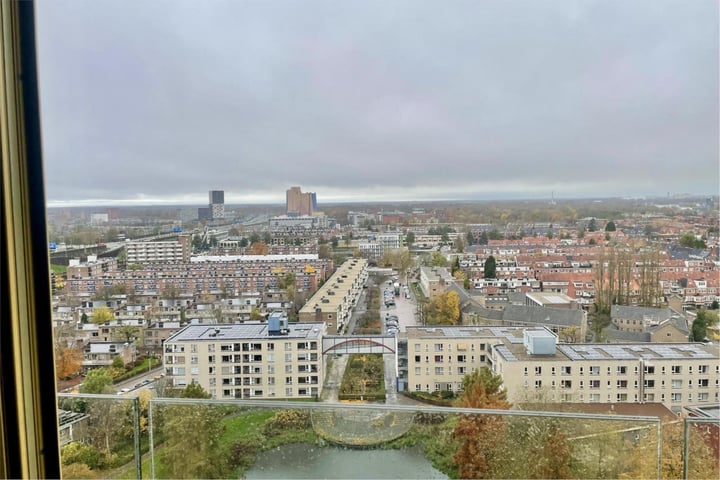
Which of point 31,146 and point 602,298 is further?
point 602,298

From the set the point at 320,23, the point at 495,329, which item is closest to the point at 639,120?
the point at 495,329

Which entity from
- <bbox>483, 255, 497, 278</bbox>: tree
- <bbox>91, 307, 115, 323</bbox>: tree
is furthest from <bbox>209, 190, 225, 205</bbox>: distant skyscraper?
<bbox>483, 255, 497, 278</bbox>: tree

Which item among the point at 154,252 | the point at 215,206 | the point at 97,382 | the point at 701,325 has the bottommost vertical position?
the point at 97,382

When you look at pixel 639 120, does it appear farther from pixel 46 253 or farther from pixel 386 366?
pixel 46 253

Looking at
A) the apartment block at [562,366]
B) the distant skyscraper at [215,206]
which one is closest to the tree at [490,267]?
the apartment block at [562,366]

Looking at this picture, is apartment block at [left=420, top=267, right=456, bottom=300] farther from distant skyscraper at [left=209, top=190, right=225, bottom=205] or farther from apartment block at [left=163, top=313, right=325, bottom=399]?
distant skyscraper at [left=209, top=190, right=225, bottom=205]

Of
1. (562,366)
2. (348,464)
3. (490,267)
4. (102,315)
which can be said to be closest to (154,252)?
(102,315)

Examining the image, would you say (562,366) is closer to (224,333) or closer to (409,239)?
(409,239)
